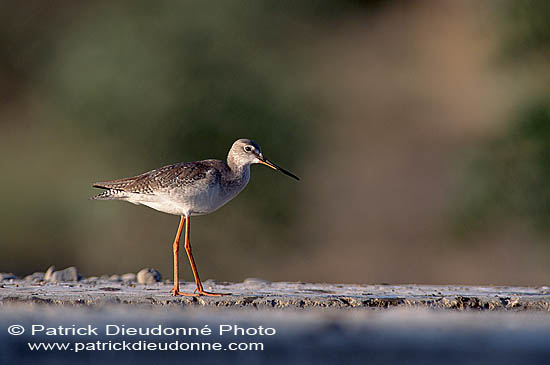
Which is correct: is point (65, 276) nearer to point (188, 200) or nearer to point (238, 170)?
point (188, 200)

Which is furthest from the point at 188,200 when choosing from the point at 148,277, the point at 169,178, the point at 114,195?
the point at 148,277

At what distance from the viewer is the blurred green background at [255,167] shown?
2061cm

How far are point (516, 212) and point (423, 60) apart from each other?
9445mm

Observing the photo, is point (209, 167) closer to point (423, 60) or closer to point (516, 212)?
point (516, 212)

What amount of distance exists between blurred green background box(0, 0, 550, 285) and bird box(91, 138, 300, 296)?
30.9 feet

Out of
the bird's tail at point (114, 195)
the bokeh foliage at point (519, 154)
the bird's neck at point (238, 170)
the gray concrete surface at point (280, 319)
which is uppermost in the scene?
the bokeh foliage at point (519, 154)

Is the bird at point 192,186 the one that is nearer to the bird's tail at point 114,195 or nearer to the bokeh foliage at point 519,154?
the bird's tail at point 114,195

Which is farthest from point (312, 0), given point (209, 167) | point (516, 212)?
point (209, 167)

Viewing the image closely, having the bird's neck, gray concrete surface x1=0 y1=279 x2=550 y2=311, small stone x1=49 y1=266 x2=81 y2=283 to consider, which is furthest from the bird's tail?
small stone x1=49 y1=266 x2=81 y2=283

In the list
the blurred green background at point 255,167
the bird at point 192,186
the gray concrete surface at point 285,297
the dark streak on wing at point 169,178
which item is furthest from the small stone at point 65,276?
the blurred green background at point 255,167

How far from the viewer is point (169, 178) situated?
32.1 feet

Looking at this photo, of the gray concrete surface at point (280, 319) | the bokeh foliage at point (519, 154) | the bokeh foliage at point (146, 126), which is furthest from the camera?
the bokeh foliage at point (146, 126)

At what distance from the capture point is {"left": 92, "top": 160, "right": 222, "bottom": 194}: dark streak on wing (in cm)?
974

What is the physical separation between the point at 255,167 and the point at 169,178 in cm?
1142
